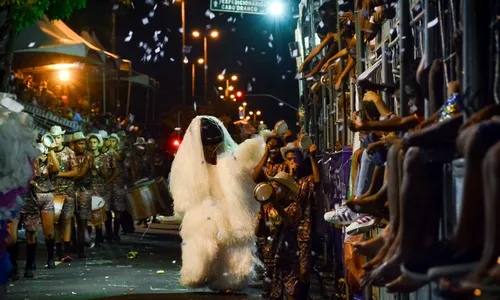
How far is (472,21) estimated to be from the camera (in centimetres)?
359

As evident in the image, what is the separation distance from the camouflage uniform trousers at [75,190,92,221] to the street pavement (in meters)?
0.81

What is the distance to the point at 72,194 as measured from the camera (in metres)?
14.9

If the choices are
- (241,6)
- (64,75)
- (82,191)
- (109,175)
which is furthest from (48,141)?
(64,75)

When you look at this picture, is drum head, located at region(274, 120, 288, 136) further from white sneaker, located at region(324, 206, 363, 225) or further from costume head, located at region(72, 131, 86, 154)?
costume head, located at region(72, 131, 86, 154)

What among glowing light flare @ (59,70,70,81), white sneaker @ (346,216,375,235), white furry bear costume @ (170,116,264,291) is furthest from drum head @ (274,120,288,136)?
glowing light flare @ (59,70,70,81)

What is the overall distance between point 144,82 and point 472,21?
29733 millimetres

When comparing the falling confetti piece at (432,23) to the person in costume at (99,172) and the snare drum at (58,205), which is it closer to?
the snare drum at (58,205)

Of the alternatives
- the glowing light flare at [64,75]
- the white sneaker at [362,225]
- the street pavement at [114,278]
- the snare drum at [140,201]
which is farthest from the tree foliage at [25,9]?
the white sneaker at [362,225]

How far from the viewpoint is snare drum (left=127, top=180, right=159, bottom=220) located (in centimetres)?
1820

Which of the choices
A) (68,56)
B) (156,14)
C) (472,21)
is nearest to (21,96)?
(68,56)

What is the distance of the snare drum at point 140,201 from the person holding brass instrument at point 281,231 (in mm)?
8839

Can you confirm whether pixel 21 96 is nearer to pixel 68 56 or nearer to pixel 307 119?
pixel 68 56

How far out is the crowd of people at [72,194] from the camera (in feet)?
42.7

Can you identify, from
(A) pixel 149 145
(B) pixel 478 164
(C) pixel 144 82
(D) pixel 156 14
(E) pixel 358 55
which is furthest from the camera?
(D) pixel 156 14
